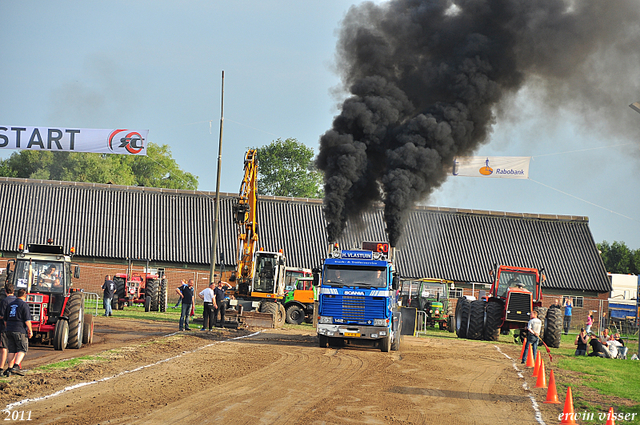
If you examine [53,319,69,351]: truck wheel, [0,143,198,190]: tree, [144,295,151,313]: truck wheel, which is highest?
[0,143,198,190]: tree

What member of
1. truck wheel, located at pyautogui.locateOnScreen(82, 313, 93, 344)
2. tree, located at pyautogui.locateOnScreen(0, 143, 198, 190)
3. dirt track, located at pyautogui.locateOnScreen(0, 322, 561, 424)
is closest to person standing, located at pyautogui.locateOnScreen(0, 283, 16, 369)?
dirt track, located at pyautogui.locateOnScreen(0, 322, 561, 424)

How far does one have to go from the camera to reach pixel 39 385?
11.6m

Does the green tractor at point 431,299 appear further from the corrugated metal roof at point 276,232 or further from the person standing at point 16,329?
the person standing at point 16,329

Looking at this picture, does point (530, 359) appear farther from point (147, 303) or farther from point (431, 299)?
point (147, 303)

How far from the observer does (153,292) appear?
114ft

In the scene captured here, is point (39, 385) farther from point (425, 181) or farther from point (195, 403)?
point (425, 181)

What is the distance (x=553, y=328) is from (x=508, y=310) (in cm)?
177

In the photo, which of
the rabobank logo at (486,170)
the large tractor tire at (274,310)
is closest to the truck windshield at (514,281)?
the large tractor tire at (274,310)

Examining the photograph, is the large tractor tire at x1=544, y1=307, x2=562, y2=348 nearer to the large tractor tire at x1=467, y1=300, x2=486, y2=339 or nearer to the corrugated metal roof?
the large tractor tire at x1=467, y1=300, x2=486, y2=339

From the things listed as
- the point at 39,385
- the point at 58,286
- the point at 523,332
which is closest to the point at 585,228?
the point at 523,332

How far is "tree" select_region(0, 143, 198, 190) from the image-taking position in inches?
2985

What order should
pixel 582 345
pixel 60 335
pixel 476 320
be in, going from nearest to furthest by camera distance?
pixel 60 335 < pixel 582 345 < pixel 476 320

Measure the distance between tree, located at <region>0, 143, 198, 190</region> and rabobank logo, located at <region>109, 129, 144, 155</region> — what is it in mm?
35579

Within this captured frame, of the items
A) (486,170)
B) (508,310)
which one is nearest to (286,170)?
(486,170)
